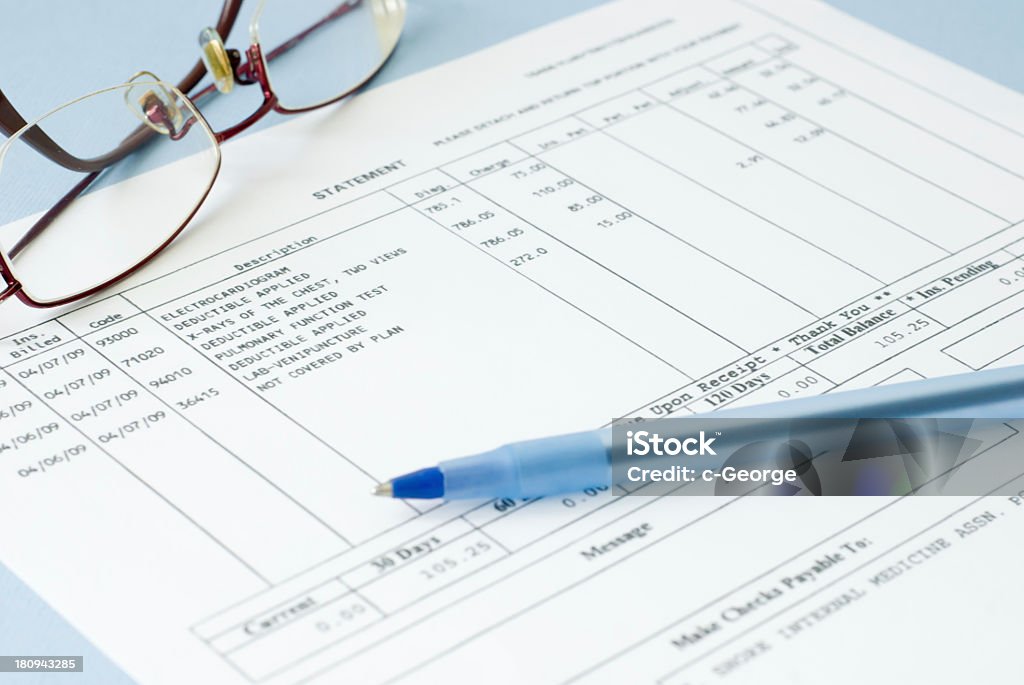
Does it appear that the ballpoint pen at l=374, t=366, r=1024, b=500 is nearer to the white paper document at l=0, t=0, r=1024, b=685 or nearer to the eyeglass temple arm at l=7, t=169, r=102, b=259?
the white paper document at l=0, t=0, r=1024, b=685

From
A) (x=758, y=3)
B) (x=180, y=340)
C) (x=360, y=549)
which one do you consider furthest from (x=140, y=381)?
(x=758, y=3)

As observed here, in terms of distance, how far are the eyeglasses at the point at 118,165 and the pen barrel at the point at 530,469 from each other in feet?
0.77

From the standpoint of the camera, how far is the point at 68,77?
0.79m

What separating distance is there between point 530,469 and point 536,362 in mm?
87

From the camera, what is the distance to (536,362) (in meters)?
0.55

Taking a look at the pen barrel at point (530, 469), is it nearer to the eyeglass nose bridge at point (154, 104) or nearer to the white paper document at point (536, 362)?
the white paper document at point (536, 362)

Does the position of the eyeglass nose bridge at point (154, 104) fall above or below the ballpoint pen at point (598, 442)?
above

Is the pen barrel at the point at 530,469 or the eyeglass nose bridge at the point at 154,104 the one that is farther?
the eyeglass nose bridge at the point at 154,104

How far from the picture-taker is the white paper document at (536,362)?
1.44 ft

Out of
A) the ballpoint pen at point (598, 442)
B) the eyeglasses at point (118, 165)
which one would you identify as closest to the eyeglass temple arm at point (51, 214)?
the eyeglasses at point (118, 165)

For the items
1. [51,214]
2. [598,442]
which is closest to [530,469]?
[598,442]

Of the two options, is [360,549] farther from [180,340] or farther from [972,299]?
[972,299]

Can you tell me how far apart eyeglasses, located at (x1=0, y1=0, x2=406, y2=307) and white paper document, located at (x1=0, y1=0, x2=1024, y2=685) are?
0.02 m

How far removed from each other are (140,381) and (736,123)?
1.25ft
